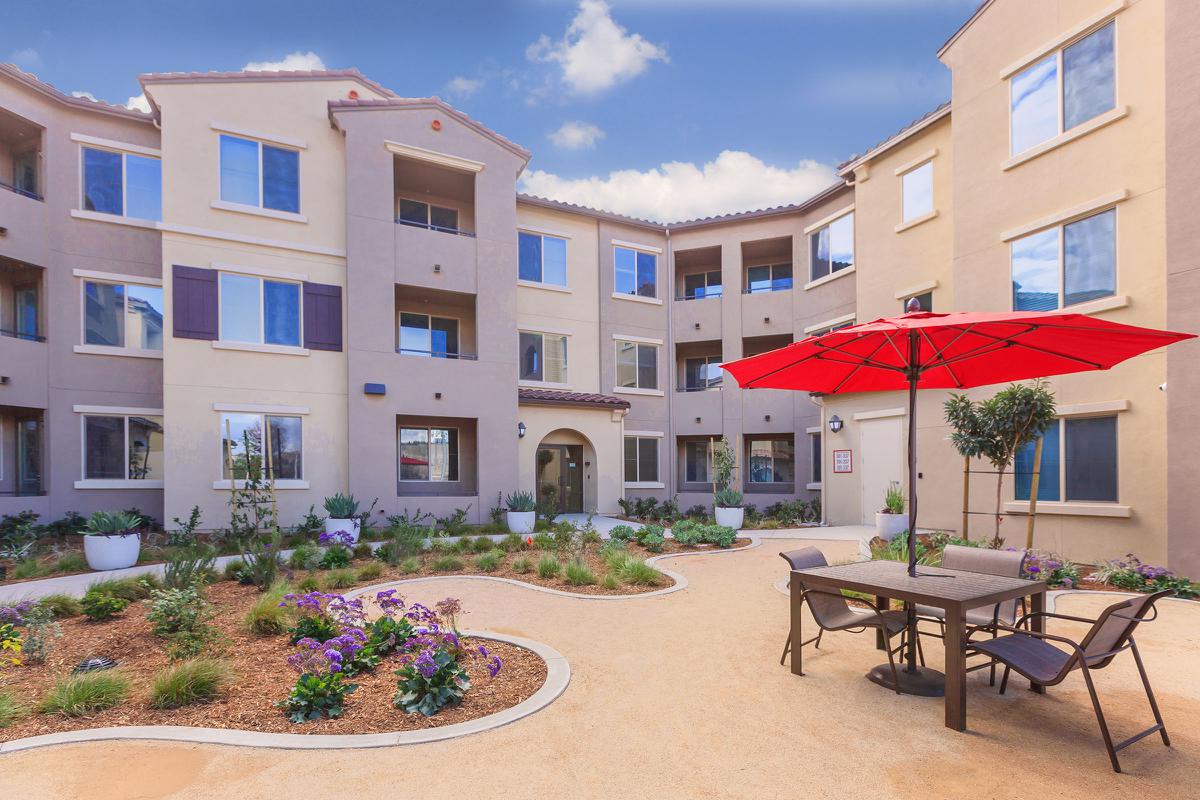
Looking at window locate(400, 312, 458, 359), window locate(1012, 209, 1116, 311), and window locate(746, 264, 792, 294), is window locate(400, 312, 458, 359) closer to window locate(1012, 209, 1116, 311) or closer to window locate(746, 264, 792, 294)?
window locate(746, 264, 792, 294)

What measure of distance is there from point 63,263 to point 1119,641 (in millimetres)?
18249

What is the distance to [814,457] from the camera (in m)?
18.8

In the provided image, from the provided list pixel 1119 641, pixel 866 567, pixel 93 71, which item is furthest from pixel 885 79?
pixel 93 71

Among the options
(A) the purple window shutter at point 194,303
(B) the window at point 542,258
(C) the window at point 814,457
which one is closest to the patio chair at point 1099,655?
(A) the purple window shutter at point 194,303

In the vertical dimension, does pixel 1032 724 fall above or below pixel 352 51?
below

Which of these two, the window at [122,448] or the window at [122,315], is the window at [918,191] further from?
the window at [122,448]

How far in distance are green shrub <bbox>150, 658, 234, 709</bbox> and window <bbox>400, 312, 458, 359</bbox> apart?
11972 millimetres

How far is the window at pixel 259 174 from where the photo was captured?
45.0ft

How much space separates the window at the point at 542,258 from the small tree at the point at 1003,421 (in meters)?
11.6

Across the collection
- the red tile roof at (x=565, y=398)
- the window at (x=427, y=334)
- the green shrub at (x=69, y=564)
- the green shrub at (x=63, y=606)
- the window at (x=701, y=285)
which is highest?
the window at (x=701, y=285)

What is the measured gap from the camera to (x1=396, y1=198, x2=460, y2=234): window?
669 inches

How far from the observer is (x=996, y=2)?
39.7 ft

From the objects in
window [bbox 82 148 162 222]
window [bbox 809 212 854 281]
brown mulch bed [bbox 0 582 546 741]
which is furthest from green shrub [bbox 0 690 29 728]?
window [bbox 809 212 854 281]

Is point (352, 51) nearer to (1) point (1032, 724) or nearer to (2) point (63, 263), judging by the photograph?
(2) point (63, 263)
